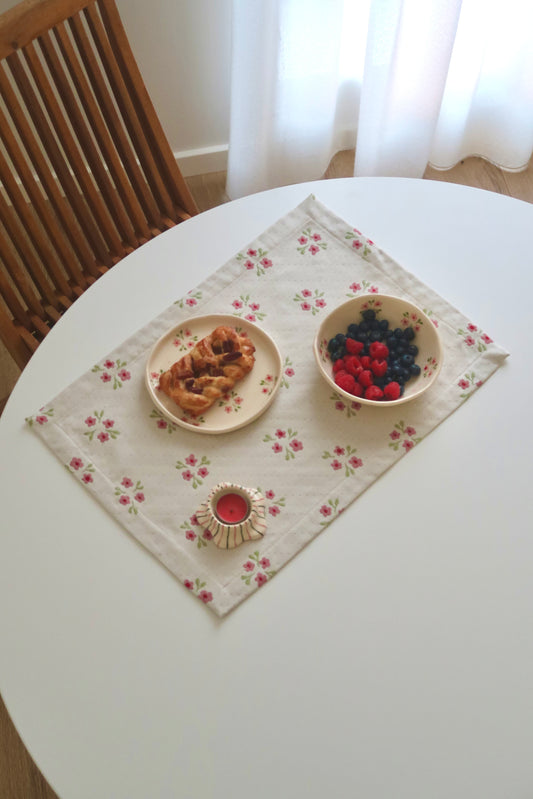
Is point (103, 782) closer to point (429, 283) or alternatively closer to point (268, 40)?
point (429, 283)

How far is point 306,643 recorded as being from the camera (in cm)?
103

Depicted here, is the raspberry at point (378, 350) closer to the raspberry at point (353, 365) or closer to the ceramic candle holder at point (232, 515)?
the raspberry at point (353, 365)

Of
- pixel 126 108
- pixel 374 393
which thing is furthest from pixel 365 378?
pixel 126 108

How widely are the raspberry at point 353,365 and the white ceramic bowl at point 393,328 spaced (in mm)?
29

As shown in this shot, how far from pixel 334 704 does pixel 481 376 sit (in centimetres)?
56

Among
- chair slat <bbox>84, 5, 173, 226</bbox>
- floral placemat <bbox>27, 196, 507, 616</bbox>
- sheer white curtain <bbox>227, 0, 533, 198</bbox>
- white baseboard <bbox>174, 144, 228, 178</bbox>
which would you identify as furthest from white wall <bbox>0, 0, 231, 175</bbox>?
floral placemat <bbox>27, 196, 507, 616</bbox>

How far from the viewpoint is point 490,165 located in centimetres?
249

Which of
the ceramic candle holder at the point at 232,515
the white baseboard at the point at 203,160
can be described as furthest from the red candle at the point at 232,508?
the white baseboard at the point at 203,160

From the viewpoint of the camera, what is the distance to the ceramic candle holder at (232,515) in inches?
43.7

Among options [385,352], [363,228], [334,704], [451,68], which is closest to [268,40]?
[451,68]

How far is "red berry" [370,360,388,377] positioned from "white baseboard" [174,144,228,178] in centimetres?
138

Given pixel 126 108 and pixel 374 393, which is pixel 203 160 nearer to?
pixel 126 108

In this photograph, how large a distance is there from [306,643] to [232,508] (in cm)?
A: 22

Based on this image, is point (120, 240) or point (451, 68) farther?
point (451, 68)
